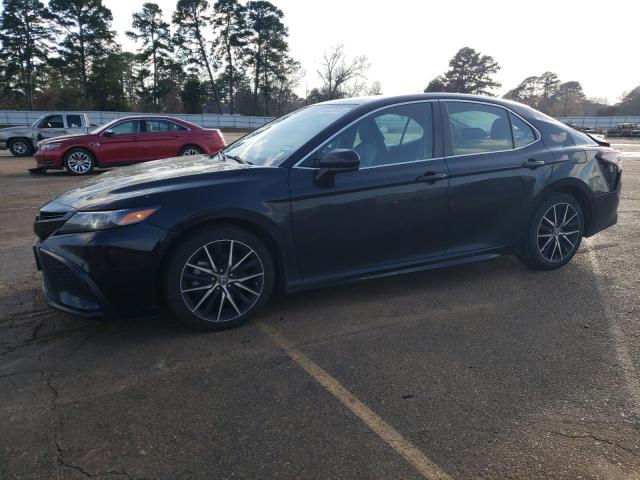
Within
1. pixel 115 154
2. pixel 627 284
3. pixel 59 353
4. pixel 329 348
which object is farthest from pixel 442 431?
pixel 115 154

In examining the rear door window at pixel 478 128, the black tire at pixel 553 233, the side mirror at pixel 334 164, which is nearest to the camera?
the side mirror at pixel 334 164

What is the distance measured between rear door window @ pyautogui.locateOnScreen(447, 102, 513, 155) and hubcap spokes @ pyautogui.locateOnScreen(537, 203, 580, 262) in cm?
81

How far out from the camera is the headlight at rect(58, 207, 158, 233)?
10.4 feet

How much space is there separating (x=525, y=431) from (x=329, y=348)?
1287mm

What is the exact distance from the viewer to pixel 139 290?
323cm

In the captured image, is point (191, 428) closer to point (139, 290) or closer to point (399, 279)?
point (139, 290)

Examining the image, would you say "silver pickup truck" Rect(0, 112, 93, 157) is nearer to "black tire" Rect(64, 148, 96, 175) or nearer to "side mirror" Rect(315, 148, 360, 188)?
"black tire" Rect(64, 148, 96, 175)

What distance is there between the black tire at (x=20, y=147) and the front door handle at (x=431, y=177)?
735 inches

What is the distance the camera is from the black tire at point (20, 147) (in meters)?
18.1

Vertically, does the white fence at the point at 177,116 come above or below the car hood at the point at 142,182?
above

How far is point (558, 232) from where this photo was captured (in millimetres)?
4723

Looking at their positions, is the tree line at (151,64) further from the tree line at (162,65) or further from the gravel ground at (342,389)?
the gravel ground at (342,389)

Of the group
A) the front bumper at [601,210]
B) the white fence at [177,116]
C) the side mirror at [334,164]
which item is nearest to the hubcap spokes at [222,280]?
the side mirror at [334,164]

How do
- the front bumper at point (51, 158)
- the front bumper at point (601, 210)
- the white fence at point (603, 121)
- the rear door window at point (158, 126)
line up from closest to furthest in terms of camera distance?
the front bumper at point (601, 210)
the front bumper at point (51, 158)
the rear door window at point (158, 126)
the white fence at point (603, 121)
